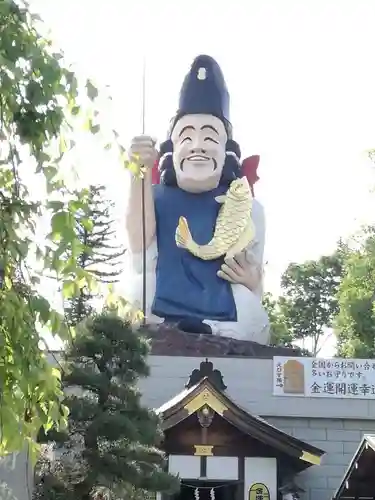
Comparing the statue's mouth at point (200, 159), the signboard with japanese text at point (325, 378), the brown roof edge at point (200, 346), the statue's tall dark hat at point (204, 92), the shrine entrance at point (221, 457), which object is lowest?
the shrine entrance at point (221, 457)

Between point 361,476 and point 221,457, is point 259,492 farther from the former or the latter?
point 361,476

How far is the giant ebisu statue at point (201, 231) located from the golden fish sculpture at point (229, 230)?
2cm

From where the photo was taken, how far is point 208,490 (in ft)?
35.2

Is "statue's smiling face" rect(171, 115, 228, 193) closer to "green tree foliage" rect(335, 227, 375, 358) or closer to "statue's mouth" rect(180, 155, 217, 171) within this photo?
"statue's mouth" rect(180, 155, 217, 171)

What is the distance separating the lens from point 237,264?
1519 centimetres

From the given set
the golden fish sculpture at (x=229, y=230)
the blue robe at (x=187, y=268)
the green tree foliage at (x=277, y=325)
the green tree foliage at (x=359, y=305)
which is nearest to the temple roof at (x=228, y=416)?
the blue robe at (x=187, y=268)

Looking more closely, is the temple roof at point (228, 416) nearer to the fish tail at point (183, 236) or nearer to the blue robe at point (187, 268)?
the blue robe at point (187, 268)

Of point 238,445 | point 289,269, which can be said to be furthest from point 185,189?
point 289,269

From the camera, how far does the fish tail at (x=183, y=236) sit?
15141mm

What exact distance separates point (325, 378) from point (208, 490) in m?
2.79

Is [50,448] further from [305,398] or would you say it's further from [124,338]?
[305,398]

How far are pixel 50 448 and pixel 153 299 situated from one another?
7614mm

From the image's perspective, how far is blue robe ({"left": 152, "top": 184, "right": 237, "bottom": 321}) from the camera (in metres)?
14.9

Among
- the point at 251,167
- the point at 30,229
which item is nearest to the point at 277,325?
the point at 251,167
